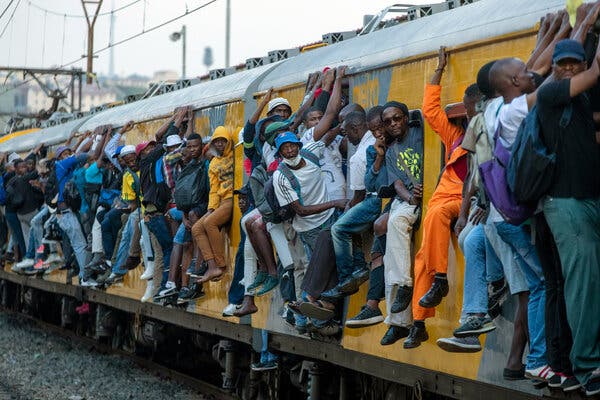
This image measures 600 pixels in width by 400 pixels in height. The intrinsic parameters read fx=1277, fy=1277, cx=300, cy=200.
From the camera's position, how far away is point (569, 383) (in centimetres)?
596

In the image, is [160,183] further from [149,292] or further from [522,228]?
[522,228]

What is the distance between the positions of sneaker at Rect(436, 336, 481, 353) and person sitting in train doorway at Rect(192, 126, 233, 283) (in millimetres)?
5369

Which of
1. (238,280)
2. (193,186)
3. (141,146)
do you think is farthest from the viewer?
(141,146)

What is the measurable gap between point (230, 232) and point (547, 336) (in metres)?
6.51

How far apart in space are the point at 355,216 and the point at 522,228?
2416 millimetres

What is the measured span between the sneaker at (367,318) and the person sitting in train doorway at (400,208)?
0.97ft

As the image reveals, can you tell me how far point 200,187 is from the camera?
12.6 meters

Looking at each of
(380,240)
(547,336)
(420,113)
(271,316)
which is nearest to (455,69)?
(420,113)

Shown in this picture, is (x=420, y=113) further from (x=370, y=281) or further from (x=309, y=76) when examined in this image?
(x=309, y=76)

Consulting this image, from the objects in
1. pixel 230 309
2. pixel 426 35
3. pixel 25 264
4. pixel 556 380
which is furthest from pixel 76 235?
pixel 556 380

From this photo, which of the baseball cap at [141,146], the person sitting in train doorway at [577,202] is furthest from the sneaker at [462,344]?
the baseball cap at [141,146]

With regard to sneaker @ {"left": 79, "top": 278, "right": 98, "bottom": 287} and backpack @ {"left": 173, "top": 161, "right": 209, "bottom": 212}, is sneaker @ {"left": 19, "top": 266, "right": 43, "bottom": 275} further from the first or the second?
backpack @ {"left": 173, "top": 161, "right": 209, "bottom": 212}

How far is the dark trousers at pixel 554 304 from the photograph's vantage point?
6000mm

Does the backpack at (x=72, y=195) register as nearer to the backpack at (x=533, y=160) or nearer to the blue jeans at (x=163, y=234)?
the blue jeans at (x=163, y=234)
